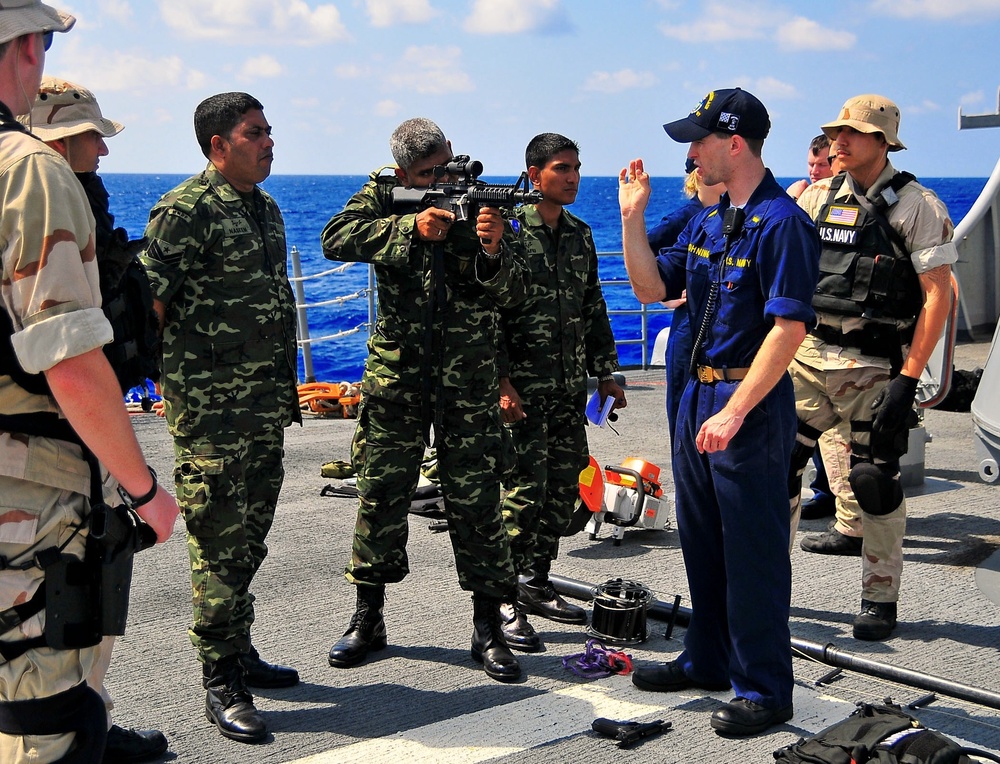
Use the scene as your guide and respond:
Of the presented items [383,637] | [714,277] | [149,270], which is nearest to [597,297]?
[714,277]

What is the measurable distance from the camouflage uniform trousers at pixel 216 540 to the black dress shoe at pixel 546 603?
4.90 ft

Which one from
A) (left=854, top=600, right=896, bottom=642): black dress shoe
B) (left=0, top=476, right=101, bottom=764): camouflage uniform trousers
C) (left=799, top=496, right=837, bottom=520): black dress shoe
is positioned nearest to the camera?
(left=0, top=476, right=101, bottom=764): camouflage uniform trousers

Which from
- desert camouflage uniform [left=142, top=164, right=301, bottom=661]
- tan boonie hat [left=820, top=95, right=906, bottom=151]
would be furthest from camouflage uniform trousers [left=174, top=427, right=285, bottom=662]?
tan boonie hat [left=820, top=95, right=906, bottom=151]

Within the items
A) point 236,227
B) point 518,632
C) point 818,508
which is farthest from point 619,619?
point 818,508

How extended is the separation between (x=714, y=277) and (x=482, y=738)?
189 cm

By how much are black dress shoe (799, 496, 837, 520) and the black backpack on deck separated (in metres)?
3.52

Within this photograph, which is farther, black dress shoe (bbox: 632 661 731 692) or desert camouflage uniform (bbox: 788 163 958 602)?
desert camouflage uniform (bbox: 788 163 958 602)

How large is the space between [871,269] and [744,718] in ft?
7.68

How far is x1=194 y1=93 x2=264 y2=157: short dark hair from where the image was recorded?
4.46 metres

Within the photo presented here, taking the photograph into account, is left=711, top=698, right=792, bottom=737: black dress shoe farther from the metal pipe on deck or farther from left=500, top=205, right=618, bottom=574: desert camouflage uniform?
left=500, top=205, right=618, bottom=574: desert camouflage uniform

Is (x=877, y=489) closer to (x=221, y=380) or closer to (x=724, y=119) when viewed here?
(x=724, y=119)

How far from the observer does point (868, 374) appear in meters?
5.37

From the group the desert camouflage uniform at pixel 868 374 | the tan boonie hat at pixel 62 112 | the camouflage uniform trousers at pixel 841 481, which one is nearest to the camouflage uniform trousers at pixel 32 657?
the tan boonie hat at pixel 62 112

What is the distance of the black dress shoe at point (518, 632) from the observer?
4914 mm
